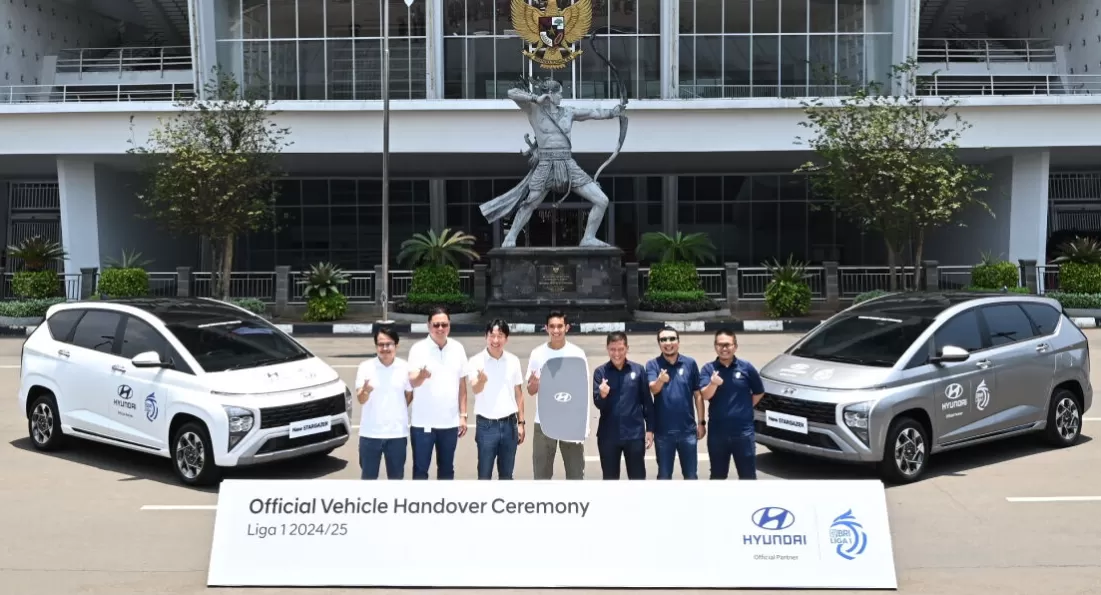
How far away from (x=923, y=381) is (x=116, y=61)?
3572cm

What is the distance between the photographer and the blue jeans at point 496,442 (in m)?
7.52

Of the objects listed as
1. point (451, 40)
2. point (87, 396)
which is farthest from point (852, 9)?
point (87, 396)

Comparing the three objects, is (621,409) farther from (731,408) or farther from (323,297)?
(323,297)

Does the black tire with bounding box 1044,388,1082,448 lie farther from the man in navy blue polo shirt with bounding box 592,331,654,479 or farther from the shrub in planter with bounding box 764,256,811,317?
the shrub in planter with bounding box 764,256,811,317

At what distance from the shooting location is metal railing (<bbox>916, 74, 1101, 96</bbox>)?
108ft

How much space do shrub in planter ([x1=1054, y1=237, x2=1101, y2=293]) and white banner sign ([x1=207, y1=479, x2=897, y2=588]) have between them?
21.4 meters

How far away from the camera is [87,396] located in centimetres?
1000

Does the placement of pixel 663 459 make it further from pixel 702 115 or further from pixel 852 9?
pixel 852 9

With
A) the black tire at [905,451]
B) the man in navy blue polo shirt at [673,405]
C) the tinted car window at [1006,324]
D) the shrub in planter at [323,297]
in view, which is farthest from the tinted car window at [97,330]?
the shrub in planter at [323,297]

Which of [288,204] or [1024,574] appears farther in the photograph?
[288,204]

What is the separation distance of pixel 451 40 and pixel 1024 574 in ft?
92.7

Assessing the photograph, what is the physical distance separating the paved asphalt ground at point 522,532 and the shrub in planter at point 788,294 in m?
14.0

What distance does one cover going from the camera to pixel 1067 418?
10.7 m

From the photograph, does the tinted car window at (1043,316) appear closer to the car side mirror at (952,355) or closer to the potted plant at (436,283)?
the car side mirror at (952,355)
